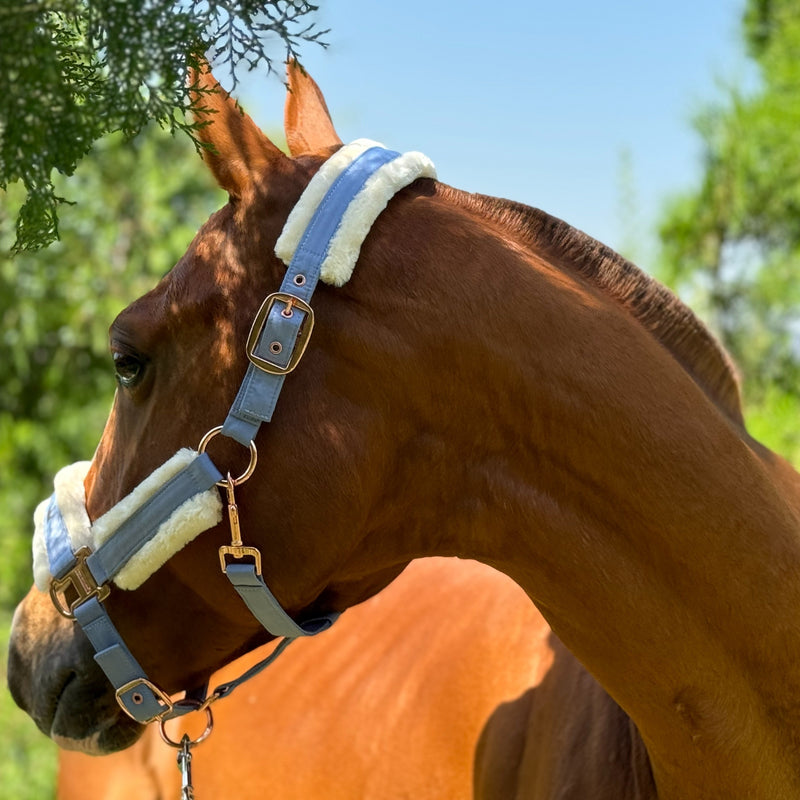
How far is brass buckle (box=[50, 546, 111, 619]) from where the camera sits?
1.53 m

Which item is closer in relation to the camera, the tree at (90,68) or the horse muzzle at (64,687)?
the tree at (90,68)

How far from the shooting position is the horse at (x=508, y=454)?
4.50 ft

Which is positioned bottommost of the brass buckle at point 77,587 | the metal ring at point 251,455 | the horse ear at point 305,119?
the brass buckle at point 77,587

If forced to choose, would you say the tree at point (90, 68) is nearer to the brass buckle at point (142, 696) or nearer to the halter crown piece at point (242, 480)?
the halter crown piece at point (242, 480)

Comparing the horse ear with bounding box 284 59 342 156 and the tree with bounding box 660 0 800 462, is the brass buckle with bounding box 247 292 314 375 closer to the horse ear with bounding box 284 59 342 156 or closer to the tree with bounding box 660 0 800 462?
the horse ear with bounding box 284 59 342 156

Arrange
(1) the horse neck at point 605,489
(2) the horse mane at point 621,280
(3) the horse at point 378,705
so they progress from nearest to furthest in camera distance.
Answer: (1) the horse neck at point 605,489 < (2) the horse mane at point 621,280 < (3) the horse at point 378,705

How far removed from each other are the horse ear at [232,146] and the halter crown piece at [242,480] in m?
0.14

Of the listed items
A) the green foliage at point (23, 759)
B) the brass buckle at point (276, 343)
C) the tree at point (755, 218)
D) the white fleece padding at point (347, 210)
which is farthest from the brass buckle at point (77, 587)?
the tree at point (755, 218)

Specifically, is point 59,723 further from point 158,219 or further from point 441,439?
point 158,219

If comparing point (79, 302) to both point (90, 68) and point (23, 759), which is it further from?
point (90, 68)

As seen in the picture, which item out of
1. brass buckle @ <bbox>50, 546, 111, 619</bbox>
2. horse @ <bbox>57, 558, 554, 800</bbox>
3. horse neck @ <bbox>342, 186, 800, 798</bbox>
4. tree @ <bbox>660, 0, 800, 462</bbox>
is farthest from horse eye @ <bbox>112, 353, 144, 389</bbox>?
tree @ <bbox>660, 0, 800, 462</bbox>

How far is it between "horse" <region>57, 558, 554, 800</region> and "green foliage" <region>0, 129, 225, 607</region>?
5.47 m

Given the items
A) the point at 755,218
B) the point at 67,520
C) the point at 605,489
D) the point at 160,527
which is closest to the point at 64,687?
the point at 67,520

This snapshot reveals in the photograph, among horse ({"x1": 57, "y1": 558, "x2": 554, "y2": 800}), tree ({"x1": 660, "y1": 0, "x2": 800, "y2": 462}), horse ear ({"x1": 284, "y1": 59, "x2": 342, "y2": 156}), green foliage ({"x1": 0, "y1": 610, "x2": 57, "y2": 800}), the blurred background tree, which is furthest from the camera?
tree ({"x1": 660, "y1": 0, "x2": 800, "y2": 462})
